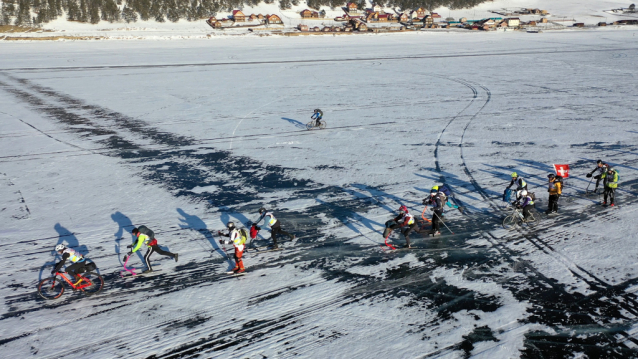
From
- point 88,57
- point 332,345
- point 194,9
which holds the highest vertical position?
point 194,9

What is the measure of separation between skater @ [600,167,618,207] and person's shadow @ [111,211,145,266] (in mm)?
13826

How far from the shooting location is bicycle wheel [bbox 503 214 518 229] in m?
12.6

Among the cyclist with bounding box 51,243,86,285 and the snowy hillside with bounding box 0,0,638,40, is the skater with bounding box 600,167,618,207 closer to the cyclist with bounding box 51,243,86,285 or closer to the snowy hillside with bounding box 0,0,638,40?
the cyclist with bounding box 51,243,86,285

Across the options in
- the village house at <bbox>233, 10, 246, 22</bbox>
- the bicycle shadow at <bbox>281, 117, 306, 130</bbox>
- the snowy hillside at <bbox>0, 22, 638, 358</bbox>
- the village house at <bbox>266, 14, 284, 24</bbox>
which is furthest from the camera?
the village house at <bbox>266, 14, 284, 24</bbox>

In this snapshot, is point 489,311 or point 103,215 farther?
point 103,215

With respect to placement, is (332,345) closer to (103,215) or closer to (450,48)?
(103,215)

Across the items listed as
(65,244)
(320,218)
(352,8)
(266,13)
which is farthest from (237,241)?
(352,8)

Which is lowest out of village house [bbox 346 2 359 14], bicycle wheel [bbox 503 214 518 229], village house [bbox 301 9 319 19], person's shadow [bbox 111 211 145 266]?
person's shadow [bbox 111 211 145 266]

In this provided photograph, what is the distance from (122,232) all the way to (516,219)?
11462mm

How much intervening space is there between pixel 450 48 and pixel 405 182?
156 ft

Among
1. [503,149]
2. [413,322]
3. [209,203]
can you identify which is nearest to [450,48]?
[503,149]

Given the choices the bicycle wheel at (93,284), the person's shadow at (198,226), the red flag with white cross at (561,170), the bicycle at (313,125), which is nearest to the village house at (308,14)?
the bicycle at (313,125)

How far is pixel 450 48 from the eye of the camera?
57.8 meters

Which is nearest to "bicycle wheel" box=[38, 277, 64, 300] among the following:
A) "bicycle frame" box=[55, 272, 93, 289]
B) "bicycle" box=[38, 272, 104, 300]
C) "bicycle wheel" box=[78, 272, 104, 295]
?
"bicycle" box=[38, 272, 104, 300]
